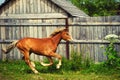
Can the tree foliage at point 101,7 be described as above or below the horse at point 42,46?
above

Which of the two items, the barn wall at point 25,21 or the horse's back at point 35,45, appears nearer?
the horse's back at point 35,45

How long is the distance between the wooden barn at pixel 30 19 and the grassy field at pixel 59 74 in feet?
8.10

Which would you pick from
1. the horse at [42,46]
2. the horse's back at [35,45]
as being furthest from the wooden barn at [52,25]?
the horse's back at [35,45]

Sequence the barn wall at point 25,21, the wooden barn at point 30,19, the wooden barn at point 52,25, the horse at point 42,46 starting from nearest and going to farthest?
the horse at point 42,46
the wooden barn at point 52,25
the wooden barn at point 30,19
the barn wall at point 25,21

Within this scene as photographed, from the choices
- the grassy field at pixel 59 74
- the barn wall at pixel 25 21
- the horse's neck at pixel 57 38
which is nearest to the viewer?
the grassy field at pixel 59 74

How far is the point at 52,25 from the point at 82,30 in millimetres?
1518

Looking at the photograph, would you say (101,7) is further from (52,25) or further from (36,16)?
(52,25)

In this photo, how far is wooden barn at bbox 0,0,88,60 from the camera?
1743cm

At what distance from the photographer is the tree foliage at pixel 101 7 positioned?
36241 millimetres

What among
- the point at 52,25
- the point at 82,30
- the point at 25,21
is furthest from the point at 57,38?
the point at 25,21

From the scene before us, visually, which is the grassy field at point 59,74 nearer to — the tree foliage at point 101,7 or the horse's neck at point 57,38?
the horse's neck at point 57,38

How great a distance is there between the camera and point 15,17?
63.0 feet

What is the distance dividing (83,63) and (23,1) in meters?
5.87

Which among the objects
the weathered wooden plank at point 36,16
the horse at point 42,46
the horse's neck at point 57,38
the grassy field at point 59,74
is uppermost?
the weathered wooden plank at point 36,16
